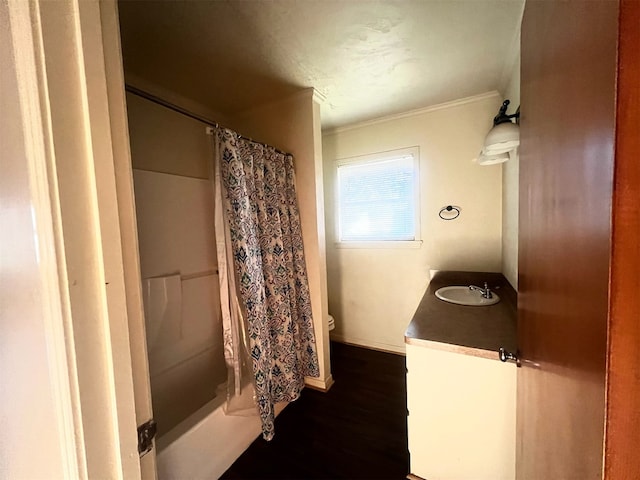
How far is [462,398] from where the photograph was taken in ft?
3.66

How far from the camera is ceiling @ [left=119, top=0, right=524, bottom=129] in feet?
3.92

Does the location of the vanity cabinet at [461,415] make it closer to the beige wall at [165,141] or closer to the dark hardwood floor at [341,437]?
the dark hardwood floor at [341,437]

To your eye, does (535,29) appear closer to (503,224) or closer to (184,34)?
(184,34)

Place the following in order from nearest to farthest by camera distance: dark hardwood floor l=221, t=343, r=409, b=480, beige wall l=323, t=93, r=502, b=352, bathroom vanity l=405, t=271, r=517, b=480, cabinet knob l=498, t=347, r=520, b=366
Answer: cabinet knob l=498, t=347, r=520, b=366, bathroom vanity l=405, t=271, r=517, b=480, dark hardwood floor l=221, t=343, r=409, b=480, beige wall l=323, t=93, r=502, b=352

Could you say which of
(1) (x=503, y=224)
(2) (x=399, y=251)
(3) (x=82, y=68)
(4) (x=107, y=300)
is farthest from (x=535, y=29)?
(2) (x=399, y=251)

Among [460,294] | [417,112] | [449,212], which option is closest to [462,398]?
[460,294]

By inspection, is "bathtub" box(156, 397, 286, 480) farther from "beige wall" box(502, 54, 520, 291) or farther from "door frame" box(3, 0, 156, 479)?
"beige wall" box(502, 54, 520, 291)

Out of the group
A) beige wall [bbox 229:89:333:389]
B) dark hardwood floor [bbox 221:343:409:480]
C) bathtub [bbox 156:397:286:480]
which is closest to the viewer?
bathtub [bbox 156:397:286:480]

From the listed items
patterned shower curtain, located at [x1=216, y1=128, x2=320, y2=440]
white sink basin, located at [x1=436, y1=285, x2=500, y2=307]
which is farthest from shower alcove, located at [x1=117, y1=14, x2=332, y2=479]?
white sink basin, located at [x1=436, y1=285, x2=500, y2=307]

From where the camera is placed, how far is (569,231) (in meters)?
0.46

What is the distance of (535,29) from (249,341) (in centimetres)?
180

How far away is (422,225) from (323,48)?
1632 mm

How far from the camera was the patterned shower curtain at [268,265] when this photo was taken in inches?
60.0

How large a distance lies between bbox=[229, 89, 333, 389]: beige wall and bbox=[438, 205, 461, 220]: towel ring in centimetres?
111
